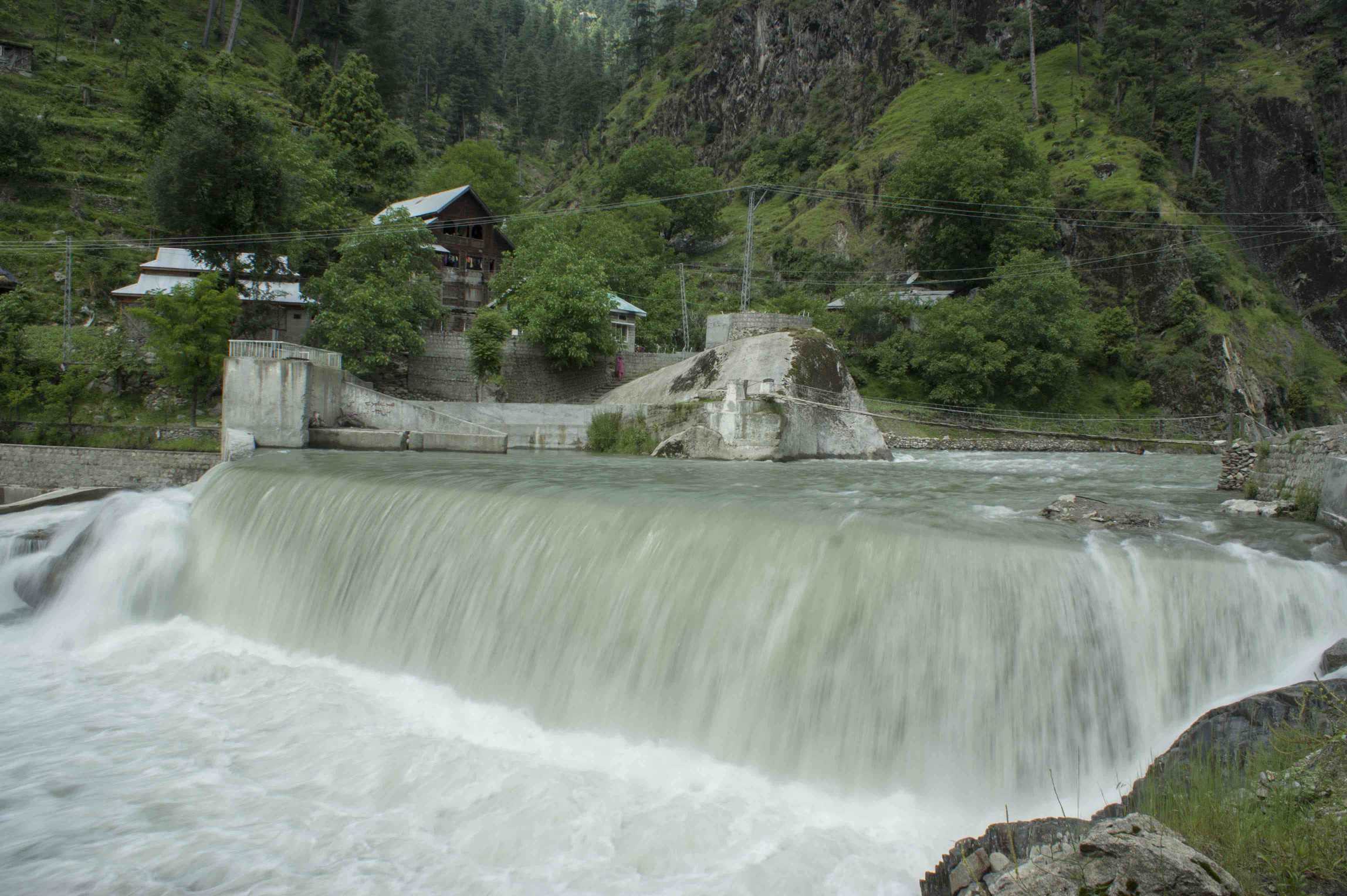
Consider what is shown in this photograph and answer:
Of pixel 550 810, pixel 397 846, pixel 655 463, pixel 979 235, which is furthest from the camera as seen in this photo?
pixel 979 235

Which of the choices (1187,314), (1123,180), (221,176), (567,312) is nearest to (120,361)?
(221,176)

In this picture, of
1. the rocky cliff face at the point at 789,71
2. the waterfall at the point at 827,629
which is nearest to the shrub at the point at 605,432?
the waterfall at the point at 827,629

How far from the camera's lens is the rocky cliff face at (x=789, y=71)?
79.4m

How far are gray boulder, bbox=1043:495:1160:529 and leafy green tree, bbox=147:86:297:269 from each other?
30137 millimetres

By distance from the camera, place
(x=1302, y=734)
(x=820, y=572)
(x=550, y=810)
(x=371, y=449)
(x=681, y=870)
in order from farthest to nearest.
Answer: (x=371, y=449) → (x=820, y=572) → (x=550, y=810) → (x=681, y=870) → (x=1302, y=734)

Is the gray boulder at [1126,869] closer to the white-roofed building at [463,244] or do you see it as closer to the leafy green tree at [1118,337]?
the white-roofed building at [463,244]

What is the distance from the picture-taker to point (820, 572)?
8.48 m

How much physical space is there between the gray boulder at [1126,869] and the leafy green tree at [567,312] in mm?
31027

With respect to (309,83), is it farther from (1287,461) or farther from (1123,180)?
(1287,461)

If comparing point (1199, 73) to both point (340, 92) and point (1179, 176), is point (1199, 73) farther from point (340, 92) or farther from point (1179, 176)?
point (340, 92)

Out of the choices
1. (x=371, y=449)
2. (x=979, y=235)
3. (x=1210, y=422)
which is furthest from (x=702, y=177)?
(x=371, y=449)

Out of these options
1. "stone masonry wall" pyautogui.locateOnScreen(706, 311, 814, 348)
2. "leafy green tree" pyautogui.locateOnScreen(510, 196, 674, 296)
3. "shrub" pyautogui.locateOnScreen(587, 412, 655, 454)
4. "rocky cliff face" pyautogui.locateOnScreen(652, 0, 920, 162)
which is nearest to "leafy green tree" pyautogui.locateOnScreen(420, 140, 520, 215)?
Answer: "leafy green tree" pyautogui.locateOnScreen(510, 196, 674, 296)

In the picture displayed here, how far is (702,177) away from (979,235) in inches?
1059

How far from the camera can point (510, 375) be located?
35.2 m
